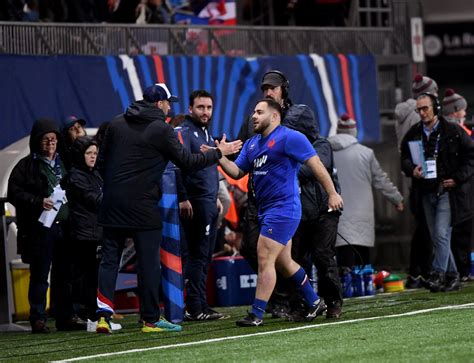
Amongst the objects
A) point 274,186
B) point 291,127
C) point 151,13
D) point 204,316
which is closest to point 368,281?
point 204,316

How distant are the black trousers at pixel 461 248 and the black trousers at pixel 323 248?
362 centimetres

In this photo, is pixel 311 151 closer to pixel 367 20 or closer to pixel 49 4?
pixel 49 4

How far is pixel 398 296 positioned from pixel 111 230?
375 cm

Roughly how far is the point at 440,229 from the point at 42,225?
4004 millimetres

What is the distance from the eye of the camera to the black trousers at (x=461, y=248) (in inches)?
608

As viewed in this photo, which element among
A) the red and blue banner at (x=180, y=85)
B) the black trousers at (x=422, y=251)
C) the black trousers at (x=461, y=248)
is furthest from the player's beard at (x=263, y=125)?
the red and blue banner at (x=180, y=85)

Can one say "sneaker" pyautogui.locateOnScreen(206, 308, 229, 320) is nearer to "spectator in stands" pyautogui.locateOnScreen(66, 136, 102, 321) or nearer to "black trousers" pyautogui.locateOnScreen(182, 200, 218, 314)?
"black trousers" pyautogui.locateOnScreen(182, 200, 218, 314)

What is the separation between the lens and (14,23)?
2114cm

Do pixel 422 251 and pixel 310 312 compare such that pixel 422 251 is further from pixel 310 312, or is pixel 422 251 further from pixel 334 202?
pixel 334 202

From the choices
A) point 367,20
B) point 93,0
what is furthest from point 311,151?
point 367,20

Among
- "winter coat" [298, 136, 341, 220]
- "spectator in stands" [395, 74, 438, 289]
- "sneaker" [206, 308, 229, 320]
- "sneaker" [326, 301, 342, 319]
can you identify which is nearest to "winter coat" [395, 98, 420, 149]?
"spectator in stands" [395, 74, 438, 289]

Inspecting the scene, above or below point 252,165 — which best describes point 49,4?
above

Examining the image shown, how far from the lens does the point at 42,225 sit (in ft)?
41.8

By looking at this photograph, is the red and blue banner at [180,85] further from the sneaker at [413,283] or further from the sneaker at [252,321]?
the sneaker at [252,321]
